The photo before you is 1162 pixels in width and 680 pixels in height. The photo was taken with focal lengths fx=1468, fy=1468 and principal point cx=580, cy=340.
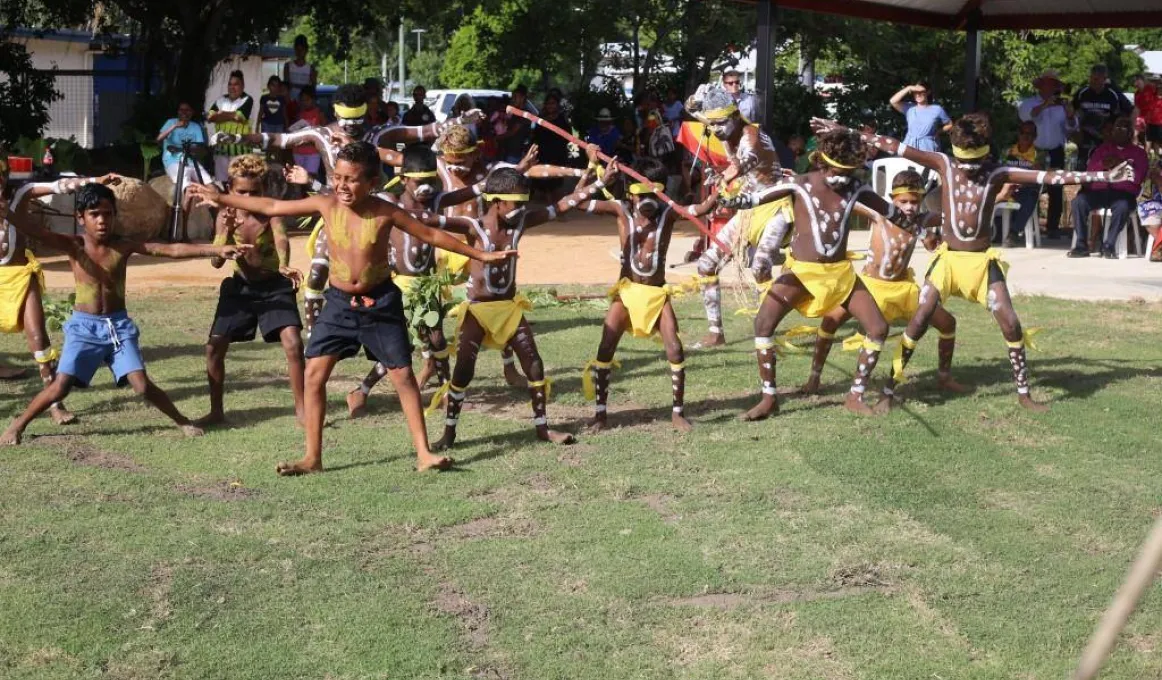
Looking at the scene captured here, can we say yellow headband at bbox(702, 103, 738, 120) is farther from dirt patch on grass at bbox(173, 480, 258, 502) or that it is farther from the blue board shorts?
dirt patch on grass at bbox(173, 480, 258, 502)

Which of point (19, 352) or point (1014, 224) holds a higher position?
point (1014, 224)

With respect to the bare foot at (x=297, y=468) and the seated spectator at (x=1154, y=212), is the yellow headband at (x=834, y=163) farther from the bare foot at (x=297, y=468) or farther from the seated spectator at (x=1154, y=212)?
the seated spectator at (x=1154, y=212)

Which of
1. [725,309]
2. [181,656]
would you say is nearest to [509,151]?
[725,309]

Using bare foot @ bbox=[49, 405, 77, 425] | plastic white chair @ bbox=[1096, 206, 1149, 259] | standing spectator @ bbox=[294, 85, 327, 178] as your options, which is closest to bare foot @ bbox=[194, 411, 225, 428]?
bare foot @ bbox=[49, 405, 77, 425]

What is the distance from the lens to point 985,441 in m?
8.77

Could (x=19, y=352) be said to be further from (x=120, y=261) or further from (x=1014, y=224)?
(x=1014, y=224)

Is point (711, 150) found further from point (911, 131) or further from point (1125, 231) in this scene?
point (1125, 231)

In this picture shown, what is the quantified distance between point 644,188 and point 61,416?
12.5 feet

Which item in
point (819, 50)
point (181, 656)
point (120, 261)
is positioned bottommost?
point (181, 656)

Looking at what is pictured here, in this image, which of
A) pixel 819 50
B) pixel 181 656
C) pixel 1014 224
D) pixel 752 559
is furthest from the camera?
pixel 819 50

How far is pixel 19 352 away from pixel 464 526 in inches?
219

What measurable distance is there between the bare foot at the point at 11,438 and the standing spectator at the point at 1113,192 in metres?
13.5

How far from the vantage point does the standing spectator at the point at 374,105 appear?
828 inches

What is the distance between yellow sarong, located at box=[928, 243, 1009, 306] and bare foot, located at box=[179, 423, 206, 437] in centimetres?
477
